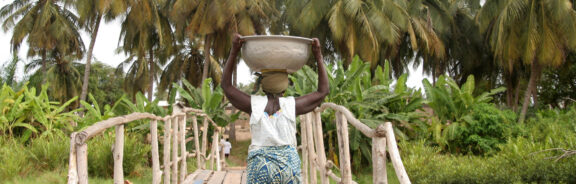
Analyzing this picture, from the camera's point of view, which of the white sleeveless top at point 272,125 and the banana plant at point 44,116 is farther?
the banana plant at point 44,116

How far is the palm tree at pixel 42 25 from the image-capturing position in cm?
1928

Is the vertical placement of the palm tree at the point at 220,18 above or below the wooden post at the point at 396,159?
above

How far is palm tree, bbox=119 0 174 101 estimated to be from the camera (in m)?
17.5

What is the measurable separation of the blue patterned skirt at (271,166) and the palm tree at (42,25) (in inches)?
756

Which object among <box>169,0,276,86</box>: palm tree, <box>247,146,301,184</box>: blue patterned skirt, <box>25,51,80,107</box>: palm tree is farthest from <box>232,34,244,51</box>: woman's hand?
<box>25,51,80,107</box>: palm tree

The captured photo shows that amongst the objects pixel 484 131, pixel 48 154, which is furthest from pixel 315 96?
pixel 484 131

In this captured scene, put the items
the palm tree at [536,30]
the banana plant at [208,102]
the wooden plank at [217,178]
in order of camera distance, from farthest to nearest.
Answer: the palm tree at [536,30] < the banana plant at [208,102] < the wooden plank at [217,178]

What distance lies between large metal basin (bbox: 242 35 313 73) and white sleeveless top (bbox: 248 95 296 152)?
0.68 feet

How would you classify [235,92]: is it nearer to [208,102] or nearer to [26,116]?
[26,116]

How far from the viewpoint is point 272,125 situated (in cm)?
263

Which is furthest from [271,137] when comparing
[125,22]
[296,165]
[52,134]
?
[125,22]

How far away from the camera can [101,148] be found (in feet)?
25.4

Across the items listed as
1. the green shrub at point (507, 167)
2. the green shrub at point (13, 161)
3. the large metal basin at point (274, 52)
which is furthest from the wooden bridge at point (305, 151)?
the green shrub at point (507, 167)

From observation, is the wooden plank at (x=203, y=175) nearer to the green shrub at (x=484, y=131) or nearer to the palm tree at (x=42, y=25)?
the green shrub at (x=484, y=131)
